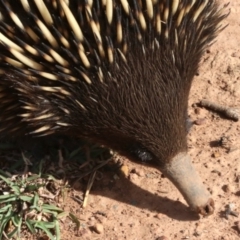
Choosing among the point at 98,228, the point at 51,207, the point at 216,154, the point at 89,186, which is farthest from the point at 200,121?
the point at 51,207

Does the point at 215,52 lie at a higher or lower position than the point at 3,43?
lower

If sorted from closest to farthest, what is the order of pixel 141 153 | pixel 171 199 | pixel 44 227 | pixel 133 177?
pixel 141 153 → pixel 44 227 → pixel 171 199 → pixel 133 177

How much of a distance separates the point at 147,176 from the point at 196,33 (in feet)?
2.95

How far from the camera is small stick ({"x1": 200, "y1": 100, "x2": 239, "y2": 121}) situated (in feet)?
12.9

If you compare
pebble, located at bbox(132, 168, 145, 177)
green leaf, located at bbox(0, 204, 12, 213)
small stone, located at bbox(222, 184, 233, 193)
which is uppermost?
small stone, located at bbox(222, 184, 233, 193)

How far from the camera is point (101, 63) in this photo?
2.91 metres

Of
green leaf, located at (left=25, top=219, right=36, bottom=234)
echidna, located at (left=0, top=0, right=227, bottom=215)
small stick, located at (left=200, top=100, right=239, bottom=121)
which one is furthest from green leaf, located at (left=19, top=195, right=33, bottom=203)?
small stick, located at (left=200, top=100, right=239, bottom=121)

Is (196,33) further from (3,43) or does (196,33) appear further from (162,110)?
(3,43)

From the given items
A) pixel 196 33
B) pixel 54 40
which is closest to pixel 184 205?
pixel 196 33

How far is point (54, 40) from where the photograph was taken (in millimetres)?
2906

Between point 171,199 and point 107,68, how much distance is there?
97 centimetres

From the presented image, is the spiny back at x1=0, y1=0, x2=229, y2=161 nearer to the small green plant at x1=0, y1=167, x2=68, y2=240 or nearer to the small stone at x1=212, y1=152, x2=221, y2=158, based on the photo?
the small green plant at x1=0, y1=167, x2=68, y2=240

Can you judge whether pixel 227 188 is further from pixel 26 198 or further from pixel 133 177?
pixel 26 198

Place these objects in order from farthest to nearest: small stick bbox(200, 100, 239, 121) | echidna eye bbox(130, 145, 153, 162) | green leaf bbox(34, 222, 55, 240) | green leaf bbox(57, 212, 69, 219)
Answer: small stick bbox(200, 100, 239, 121) → green leaf bbox(57, 212, 69, 219) → green leaf bbox(34, 222, 55, 240) → echidna eye bbox(130, 145, 153, 162)
